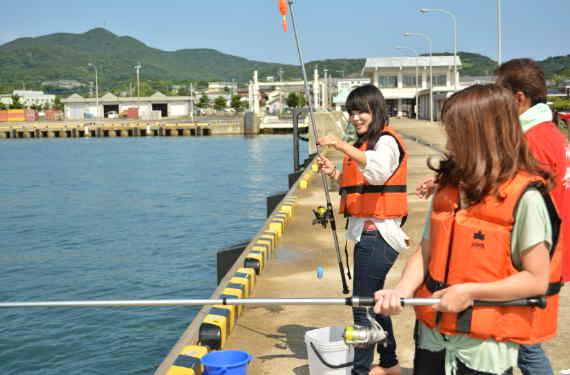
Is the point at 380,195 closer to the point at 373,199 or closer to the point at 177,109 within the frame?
the point at 373,199

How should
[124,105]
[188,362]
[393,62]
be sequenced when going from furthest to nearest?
[124,105] → [393,62] → [188,362]

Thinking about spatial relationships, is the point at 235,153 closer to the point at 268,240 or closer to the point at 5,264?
the point at 5,264

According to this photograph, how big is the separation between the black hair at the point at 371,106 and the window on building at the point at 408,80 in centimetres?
8151

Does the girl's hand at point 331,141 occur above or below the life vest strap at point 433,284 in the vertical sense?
above

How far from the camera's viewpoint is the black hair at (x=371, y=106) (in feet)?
13.1

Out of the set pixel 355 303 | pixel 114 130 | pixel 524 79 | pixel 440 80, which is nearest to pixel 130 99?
pixel 114 130

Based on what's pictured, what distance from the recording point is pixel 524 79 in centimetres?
321

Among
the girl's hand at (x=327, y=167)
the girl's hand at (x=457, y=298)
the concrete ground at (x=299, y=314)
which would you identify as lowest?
the concrete ground at (x=299, y=314)

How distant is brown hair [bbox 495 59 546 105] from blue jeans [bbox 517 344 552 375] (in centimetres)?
130

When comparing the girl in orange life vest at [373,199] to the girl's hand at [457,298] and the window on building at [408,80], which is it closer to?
the girl's hand at [457,298]

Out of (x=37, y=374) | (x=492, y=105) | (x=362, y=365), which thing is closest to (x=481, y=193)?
(x=492, y=105)

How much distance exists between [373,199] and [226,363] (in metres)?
1.46

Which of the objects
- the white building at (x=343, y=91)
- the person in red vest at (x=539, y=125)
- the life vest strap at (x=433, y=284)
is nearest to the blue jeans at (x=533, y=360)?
the life vest strap at (x=433, y=284)

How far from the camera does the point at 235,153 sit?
49.2 m
